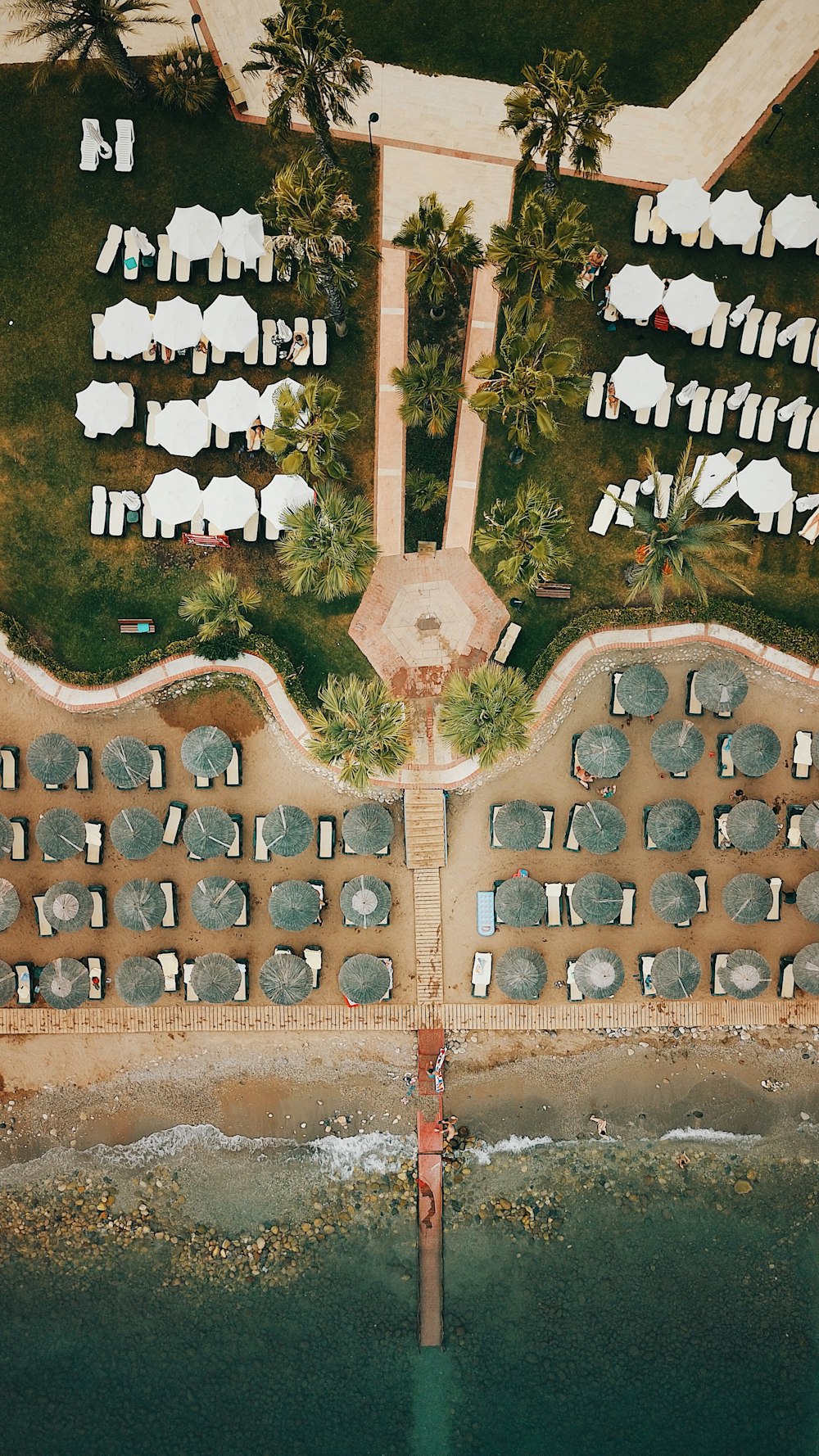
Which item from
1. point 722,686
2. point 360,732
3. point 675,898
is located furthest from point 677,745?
point 360,732

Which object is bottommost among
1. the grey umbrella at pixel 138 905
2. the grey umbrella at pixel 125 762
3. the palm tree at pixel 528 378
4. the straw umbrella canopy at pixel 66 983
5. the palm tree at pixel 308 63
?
the straw umbrella canopy at pixel 66 983

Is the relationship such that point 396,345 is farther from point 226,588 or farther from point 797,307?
point 797,307

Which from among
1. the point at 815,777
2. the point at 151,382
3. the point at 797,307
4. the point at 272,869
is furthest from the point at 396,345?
the point at 815,777

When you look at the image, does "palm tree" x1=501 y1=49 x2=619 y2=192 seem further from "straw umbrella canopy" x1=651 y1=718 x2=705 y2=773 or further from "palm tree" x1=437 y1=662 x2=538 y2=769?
"straw umbrella canopy" x1=651 y1=718 x2=705 y2=773

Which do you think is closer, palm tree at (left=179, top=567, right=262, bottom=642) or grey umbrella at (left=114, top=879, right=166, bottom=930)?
palm tree at (left=179, top=567, right=262, bottom=642)

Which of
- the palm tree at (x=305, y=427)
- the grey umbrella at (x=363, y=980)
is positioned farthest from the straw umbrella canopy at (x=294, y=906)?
the palm tree at (x=305, y=427)

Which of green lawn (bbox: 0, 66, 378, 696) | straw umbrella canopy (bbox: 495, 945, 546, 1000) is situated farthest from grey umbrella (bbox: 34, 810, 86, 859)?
straw umbrella canopy (bbox: 495, 945, 546, 1000)

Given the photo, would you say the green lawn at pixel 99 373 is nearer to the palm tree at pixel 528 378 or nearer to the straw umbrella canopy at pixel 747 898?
the palm tree at pixel 528 378
